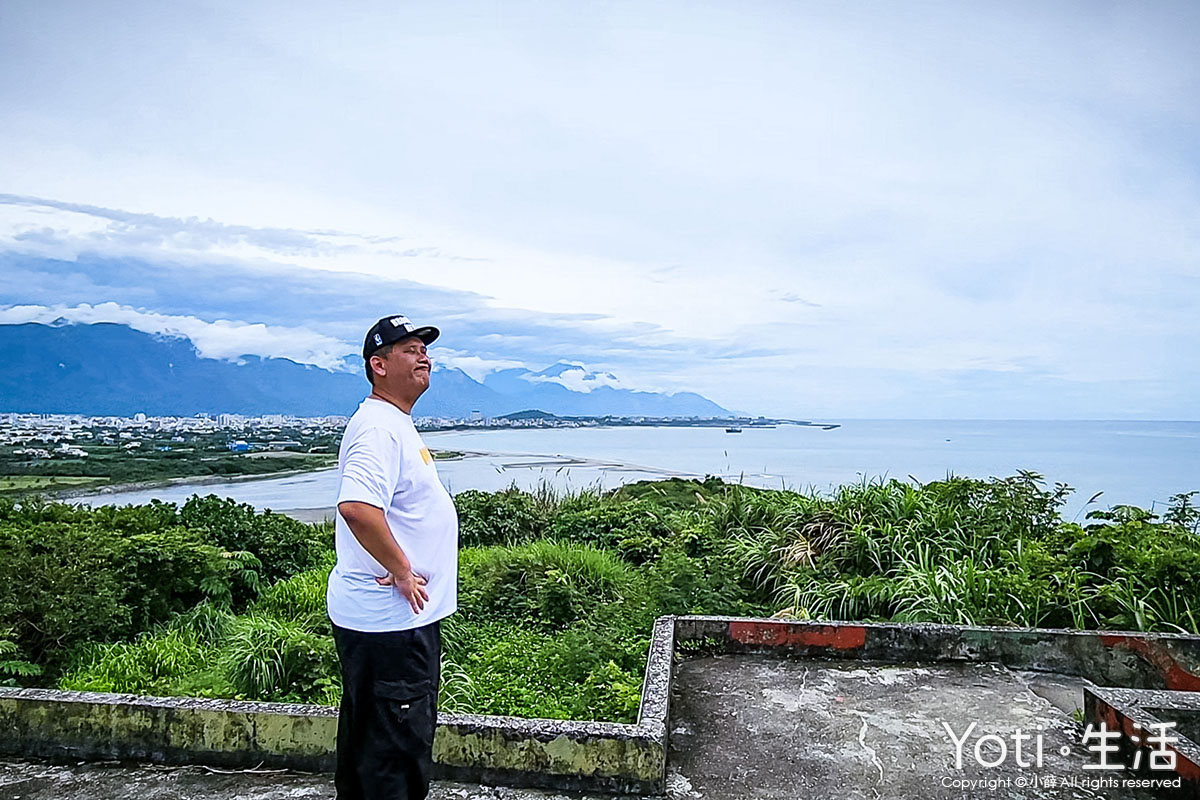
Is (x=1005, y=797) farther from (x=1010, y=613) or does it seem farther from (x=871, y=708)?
(x=1010, y=613)

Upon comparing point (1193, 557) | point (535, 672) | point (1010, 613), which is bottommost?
point (535, 672)

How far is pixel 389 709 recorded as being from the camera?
2.95 metres

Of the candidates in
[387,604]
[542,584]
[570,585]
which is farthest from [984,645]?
[387,604]

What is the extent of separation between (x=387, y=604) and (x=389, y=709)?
1.21ft

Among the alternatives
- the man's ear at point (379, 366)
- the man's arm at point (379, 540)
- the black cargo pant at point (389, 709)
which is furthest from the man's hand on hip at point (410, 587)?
the man's ear at point (379, 366)

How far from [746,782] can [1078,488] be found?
522cm

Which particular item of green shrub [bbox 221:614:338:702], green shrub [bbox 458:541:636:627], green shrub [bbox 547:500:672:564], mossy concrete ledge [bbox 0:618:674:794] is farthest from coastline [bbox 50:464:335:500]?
mossy concrete ledge [bbox 0:618:674:794]

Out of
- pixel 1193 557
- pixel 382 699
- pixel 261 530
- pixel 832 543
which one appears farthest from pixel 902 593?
pixel 261 530

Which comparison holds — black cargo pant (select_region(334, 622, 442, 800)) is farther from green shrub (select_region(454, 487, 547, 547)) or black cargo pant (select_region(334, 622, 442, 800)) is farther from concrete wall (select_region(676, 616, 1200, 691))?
green shrub (select_region(454, 487, 547, 547))

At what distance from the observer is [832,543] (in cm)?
741

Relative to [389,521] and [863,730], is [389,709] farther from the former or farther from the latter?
[863,730]

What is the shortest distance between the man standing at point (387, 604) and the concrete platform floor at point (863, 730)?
1.26 meters

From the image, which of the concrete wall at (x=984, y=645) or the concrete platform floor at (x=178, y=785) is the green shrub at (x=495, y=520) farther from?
→ the concrete platform floor at (x=178, y=785)

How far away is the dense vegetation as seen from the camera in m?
5.11
